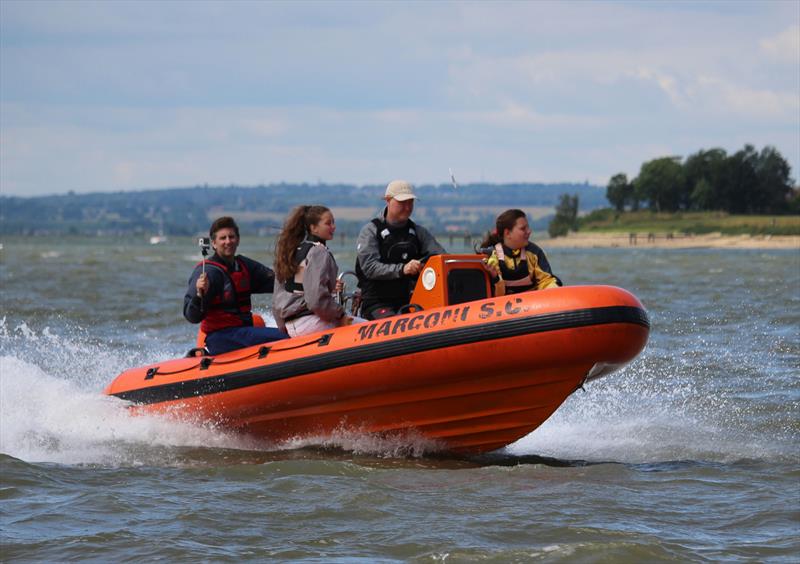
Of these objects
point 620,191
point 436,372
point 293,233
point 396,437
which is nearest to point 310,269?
point 293,233

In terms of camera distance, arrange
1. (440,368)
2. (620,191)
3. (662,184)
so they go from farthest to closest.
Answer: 1. (620,191)
2. (662,184)
3. (440,368)

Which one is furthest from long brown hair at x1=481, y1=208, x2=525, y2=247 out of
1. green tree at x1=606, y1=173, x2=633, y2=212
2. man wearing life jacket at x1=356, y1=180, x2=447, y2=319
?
green tree at x1=606, y1=173, x2=633, y2=212

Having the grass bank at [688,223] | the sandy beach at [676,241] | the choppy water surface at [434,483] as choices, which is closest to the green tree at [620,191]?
the grass bank at [688,223]

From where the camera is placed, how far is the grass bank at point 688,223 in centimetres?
9497

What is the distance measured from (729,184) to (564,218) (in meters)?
25.8

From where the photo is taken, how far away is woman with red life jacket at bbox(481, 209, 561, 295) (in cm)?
774

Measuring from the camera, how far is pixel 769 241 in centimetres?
8675

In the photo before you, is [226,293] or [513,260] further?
[226,293]

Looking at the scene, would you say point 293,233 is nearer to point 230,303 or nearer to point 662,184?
point 230,303

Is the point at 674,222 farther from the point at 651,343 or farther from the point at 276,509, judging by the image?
the point at 276,509

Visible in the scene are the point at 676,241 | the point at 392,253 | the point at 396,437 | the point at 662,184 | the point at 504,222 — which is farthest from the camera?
the point at 662,184

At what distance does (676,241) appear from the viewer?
96.9 metres

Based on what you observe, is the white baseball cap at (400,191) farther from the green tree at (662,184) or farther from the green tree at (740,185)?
the green tree at (662,184)

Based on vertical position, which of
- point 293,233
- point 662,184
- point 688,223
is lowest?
point 688,223
